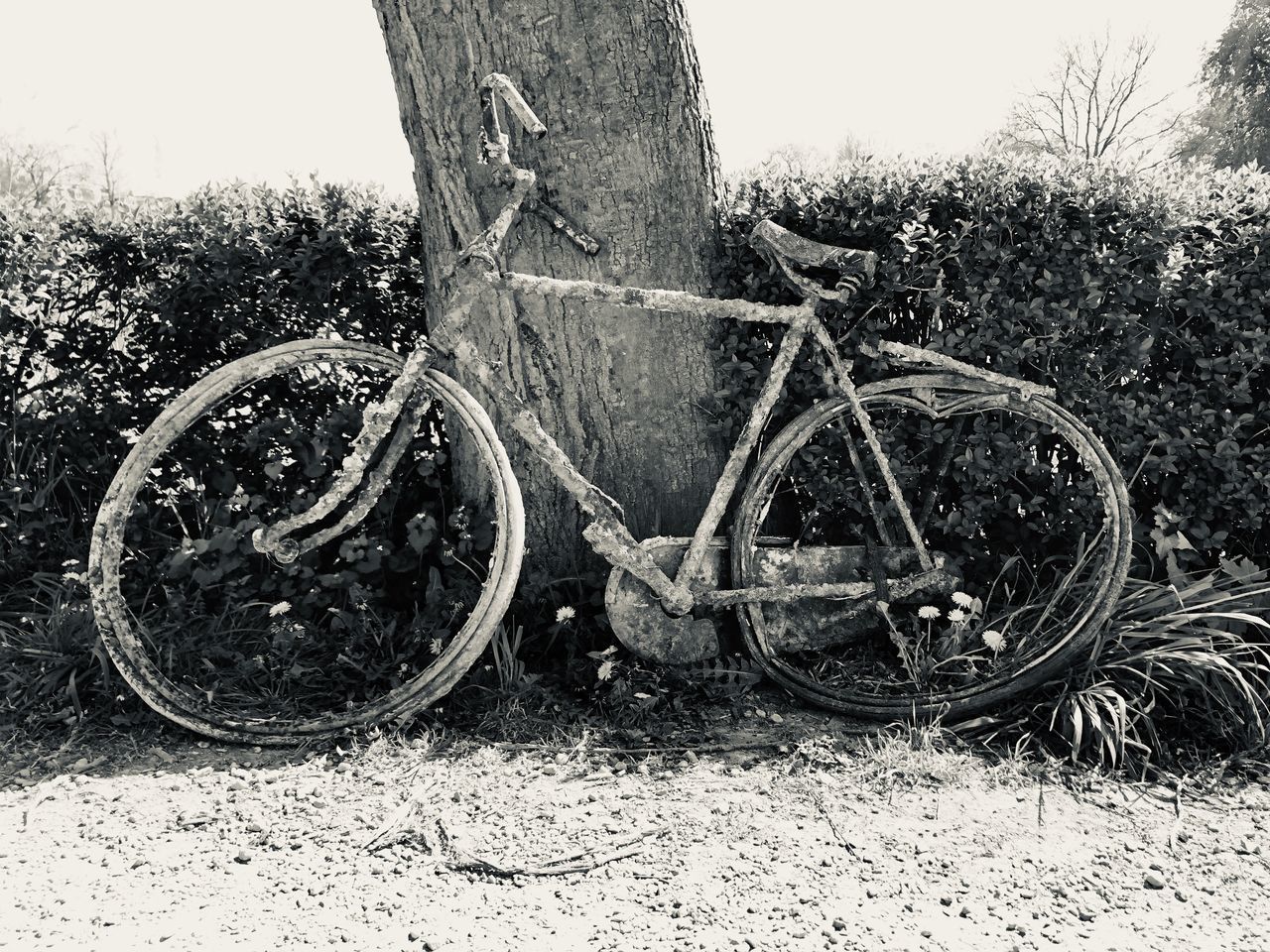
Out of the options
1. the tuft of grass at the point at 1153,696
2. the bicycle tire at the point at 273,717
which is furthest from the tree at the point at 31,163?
the tuft of grass at the point at 1153,696

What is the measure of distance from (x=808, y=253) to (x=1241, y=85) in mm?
30877

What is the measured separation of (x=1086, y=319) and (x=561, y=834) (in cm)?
242

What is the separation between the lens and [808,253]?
3.06 metres

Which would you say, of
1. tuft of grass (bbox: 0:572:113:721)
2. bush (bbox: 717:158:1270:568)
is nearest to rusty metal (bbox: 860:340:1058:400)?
bush (bbox: 717:158:1270:568)

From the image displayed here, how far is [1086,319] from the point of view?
345 centimetres

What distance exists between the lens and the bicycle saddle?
3.06 metres

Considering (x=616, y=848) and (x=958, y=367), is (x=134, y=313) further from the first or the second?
(x=958, y=367)

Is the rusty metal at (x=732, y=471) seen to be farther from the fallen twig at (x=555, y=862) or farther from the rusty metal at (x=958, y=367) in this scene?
the fallen twig at (x=555, y=862)

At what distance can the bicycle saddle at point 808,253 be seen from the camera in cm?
306

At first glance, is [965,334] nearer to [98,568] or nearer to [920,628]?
[920,628]

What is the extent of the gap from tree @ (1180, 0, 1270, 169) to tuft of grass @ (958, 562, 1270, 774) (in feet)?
92.3

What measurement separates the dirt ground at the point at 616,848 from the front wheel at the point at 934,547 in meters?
0.36

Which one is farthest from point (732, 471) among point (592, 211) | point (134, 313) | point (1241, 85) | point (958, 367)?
point (1241, 85)

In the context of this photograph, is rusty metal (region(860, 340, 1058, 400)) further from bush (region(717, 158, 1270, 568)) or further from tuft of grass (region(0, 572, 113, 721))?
tuft of grass (region(0, 572, 113, 721))
